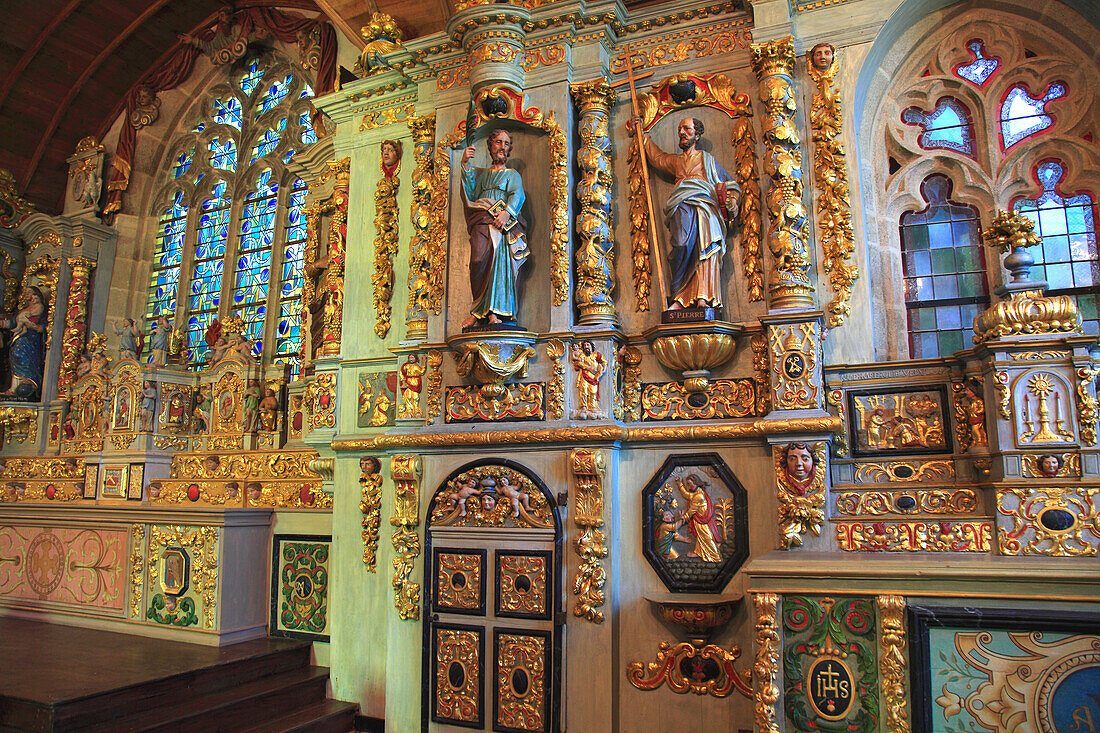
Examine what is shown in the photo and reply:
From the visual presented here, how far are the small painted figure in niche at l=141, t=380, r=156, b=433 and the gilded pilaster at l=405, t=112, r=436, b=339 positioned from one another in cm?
432

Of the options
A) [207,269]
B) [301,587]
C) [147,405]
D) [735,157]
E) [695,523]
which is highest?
[207,269]

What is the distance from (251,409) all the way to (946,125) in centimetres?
768

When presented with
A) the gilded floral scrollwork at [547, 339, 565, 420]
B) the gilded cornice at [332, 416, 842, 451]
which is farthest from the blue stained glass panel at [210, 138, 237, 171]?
the gilded floral scrollwork at [547, 339, 565, 420]

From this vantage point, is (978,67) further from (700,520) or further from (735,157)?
(700,520)

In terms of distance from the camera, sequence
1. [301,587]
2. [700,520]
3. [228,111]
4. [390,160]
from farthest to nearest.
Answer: [228,111] < [301,587] < [390,160] < [700,520]

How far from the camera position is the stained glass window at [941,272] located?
5.75 m

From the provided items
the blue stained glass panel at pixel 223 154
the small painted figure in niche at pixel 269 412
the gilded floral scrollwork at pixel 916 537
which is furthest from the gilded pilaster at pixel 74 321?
the gilded floral scrollwork at pixel 916 537

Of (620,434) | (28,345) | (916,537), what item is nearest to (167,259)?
(28,345)

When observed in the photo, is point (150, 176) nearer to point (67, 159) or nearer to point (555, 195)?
point (67, 159)

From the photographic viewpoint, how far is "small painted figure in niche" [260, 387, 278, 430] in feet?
29.3

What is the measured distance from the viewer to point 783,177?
5.61 meters

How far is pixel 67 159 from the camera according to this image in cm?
1192

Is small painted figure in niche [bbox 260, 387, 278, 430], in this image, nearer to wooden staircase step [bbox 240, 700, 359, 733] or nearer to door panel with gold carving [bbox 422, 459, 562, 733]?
wooden staircase step [bbox 240, 700, 359, 733]

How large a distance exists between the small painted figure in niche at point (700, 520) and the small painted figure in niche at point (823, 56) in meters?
3.26
